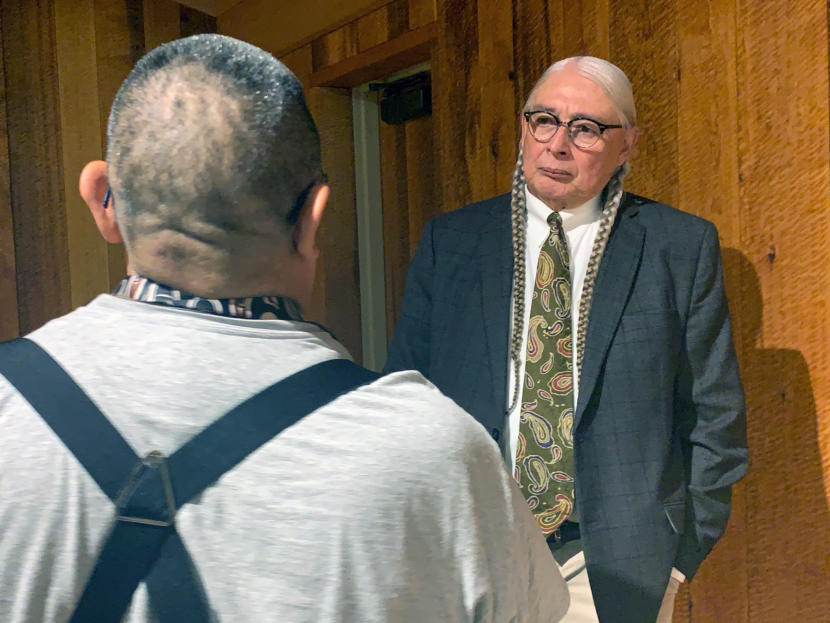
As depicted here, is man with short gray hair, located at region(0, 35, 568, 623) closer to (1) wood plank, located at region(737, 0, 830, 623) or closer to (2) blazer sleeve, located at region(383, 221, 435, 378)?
(2) blazer sleeve, located at region(383, 221, 435, 378)

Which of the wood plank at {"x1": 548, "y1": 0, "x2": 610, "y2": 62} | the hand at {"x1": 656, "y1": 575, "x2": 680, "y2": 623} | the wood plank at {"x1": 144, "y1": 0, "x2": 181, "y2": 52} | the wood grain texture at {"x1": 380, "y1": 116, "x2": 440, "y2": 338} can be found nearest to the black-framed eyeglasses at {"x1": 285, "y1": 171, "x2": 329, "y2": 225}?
the hand at {"x1": 656, "y1": 575, "x2": 680, "y2": 623}

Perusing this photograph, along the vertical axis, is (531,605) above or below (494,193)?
below

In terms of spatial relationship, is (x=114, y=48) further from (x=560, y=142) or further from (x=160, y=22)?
(x=560, y=142)

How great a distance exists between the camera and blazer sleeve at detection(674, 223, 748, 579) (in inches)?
58.7

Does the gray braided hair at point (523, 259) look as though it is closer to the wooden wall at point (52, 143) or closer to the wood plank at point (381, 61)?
the wood plank at point (381, 61)

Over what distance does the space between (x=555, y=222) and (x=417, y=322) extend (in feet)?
1.18

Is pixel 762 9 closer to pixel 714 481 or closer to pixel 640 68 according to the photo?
pixel 640 68

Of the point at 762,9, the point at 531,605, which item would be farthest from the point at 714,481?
the point at 762,9

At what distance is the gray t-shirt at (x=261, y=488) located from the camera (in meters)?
0.55

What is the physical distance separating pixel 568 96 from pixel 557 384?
1.90 ft

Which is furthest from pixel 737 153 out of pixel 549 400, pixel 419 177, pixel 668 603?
pixel 419 177

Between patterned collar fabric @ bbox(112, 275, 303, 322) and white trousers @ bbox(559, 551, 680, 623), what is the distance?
40.3 inches

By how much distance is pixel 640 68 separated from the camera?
2.04 m

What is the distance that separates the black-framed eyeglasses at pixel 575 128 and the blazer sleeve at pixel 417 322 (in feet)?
1.04
